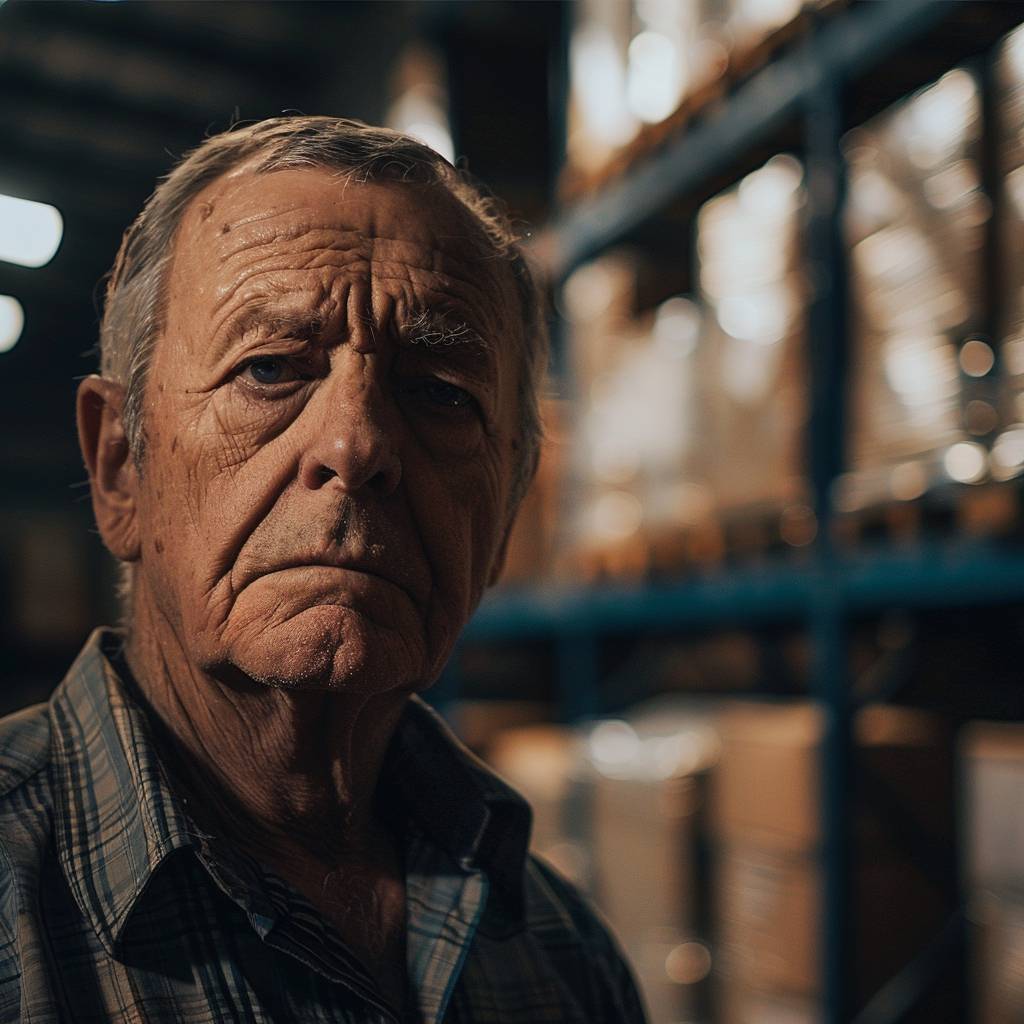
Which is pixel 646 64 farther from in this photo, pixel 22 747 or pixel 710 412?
pixel 22 747

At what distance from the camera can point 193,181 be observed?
0.87 m

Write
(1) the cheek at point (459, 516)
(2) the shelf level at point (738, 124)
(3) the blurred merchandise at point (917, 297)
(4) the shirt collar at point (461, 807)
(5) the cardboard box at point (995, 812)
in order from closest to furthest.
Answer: (1) the cheek at point (459, 516) < (4) the shirt collar at point (461, 807) < (3) the blurred merchandise at point (917, 297) < (5) the cardboard box at point (995, 812) < (2) the shelf level at point (738, 124)

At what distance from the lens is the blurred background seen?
1495 mm

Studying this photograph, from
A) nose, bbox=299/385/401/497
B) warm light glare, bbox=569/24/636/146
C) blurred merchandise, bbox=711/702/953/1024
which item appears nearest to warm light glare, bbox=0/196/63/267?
nose, bbox=299/385/401/497

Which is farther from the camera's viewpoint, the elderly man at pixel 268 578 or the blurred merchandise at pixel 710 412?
the blurred merchandise at pixel 710 412

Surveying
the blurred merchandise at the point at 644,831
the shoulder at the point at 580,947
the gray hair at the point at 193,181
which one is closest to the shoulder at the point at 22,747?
the gray hair at the point at 193,181

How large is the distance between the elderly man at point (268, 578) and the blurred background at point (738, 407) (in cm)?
10

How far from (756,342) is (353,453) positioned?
2.30 m

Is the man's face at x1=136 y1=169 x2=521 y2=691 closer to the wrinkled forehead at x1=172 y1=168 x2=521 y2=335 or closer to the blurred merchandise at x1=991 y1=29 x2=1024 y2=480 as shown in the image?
the wrinkled forehead at x1=172 y1=168 x2=521 y2=335

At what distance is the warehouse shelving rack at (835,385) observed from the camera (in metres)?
2.38

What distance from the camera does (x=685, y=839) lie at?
3.17 m

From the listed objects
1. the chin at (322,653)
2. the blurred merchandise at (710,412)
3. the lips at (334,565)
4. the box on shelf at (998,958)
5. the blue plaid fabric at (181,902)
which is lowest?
the box on shelf at (998,958)

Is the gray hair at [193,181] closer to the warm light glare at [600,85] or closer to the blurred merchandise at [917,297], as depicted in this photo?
the blurred merchandise at [917,297]

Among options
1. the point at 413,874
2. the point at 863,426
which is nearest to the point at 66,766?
the point at 413,874
